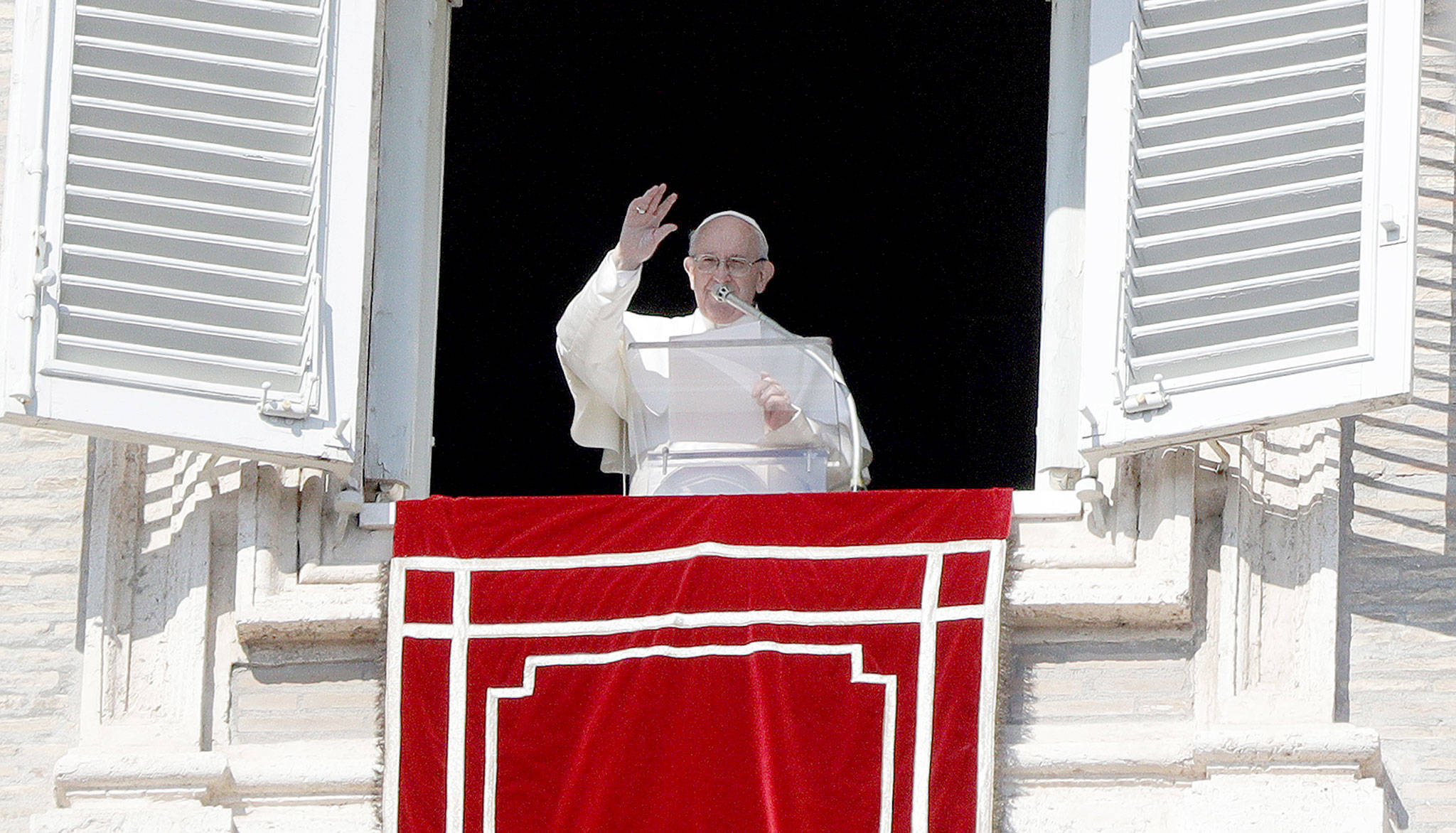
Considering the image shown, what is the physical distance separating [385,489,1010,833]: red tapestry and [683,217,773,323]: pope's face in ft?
4.34

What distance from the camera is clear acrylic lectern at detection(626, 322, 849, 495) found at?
7738mm

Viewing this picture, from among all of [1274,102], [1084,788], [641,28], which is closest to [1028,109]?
[641,28]

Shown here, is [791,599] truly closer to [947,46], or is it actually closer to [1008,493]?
[1008,493]

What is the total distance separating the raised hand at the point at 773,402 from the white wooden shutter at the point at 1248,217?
739 millimetres

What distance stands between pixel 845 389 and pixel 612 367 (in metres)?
0.66

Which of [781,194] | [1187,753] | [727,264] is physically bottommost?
[1187,753]

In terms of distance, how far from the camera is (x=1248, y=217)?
7328 mm

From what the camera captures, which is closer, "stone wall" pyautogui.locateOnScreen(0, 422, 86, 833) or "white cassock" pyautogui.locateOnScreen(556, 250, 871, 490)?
"stone wall" pyautogui.locateOnScreen(0, 422, 86, 833)

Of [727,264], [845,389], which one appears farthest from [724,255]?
[845,389]

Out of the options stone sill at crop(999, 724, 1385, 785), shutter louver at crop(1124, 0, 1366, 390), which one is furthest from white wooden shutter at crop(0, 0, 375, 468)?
shutter louver at crop(1124, 0, 1366, 390)

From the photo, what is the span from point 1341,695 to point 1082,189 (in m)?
1.37

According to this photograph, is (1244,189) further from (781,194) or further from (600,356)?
(781,194)

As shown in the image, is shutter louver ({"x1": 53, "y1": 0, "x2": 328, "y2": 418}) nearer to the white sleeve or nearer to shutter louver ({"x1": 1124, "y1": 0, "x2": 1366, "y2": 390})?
the white sleeve

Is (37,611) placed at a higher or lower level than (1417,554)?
lower
